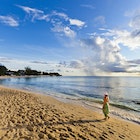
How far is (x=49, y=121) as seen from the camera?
30.9ft

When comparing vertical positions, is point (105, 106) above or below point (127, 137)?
above

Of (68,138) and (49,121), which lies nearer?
(68,138)

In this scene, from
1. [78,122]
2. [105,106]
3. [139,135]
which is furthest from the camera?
[105,106]

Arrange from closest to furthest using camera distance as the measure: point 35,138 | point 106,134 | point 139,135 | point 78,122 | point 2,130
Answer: point 35,138 < point 2,130 < point 106,134 < point 139,135 < point 78,122

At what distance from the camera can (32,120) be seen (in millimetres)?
9406

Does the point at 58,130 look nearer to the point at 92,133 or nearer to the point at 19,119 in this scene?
the point at 92,133

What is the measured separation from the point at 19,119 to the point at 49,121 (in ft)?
5.18

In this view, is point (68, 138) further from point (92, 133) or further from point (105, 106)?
point (105, 106)

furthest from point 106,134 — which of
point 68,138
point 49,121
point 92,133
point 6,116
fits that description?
point 6,116

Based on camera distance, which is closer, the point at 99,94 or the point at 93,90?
the point at 99,94

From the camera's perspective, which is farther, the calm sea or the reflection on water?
the reflection on water

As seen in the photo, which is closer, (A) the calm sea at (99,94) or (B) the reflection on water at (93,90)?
(A) the calm sea at (99,94)

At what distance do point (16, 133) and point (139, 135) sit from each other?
5.85m

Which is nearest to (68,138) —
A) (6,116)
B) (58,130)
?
(58,130)
